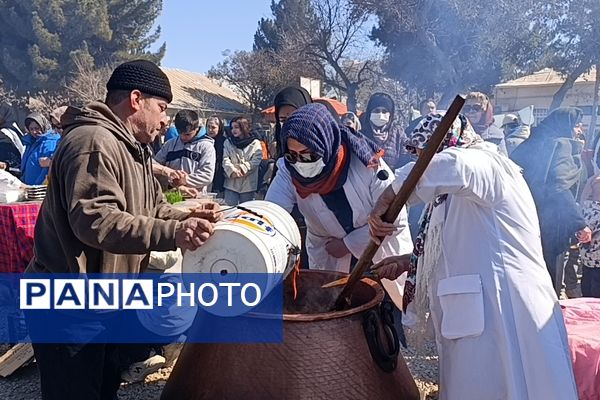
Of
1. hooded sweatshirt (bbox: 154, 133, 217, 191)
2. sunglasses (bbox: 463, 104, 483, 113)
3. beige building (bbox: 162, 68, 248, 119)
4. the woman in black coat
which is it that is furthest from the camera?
beige building (bbox: 162, 68, 248, 119)

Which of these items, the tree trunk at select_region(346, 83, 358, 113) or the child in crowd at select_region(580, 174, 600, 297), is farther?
the tree trunk at select_region(346, 83, 358, 113)

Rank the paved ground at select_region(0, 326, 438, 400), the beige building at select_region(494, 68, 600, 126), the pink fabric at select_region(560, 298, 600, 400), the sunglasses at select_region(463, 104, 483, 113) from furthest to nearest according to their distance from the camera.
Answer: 1. the beige building at select_region(494, 68, 600, 126)
2. the sunglasses at select_region(463, 104, 483, 113)
3. the paved ground at select_region(0, 326, 438, 400)
4. the pink fabric at select_region(560, 298, 600, 400)

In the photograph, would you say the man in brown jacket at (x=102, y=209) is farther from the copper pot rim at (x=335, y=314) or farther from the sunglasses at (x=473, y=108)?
the sunglasses at (x=473, y=108)

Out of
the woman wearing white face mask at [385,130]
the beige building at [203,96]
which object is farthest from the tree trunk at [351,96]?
the woman wearing white face mask at [385,130]

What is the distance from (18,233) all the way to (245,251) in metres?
3.02

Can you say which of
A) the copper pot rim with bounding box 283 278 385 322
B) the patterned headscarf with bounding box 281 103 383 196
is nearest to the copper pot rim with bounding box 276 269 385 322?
the copper pot rim with bounding box 283 278 385 322

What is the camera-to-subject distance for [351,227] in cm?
298

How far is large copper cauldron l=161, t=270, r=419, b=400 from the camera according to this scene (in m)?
1.86

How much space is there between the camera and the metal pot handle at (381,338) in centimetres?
199

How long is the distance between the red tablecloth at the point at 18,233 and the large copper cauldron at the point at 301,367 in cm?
272

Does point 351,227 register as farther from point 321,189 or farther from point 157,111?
point 157,111

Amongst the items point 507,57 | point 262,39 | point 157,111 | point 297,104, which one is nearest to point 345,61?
point 507,57

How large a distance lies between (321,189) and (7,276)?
293cm

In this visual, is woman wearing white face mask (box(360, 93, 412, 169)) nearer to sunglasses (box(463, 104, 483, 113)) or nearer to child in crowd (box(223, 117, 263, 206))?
sunglasses (box(463, 104, 483, 113))
